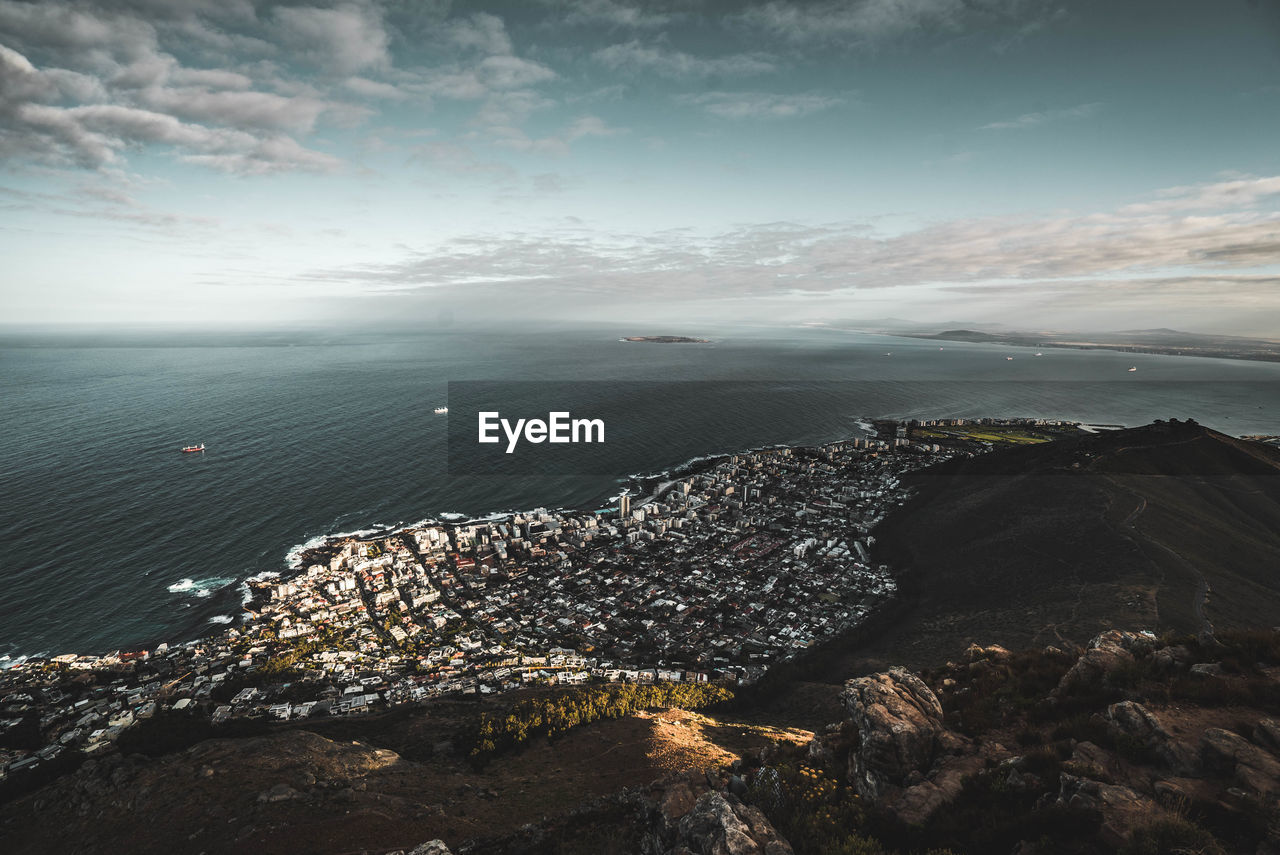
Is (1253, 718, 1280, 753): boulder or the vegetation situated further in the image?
the vegetation

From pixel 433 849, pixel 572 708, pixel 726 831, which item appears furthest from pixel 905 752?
pixel 572 708

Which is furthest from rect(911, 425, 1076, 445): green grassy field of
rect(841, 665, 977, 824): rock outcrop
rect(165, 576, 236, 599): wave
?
rect(165, 576, 236, 599): wave

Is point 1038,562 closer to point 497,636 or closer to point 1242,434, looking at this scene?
point 497,636

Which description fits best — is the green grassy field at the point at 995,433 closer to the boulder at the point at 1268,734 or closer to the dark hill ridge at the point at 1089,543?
the dark hill ridge at the point at 1089,543

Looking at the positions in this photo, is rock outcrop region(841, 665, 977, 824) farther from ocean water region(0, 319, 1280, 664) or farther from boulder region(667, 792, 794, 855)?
ocean water region(0, 319, 1280, 664)

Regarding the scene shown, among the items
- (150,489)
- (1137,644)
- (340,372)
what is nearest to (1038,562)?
(1137,644)

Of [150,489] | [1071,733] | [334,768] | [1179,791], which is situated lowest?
[334,768]

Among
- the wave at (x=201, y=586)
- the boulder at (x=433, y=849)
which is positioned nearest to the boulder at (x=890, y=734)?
the boulder at (x=433, y=849)

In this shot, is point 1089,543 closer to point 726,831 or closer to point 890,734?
point 890,734
